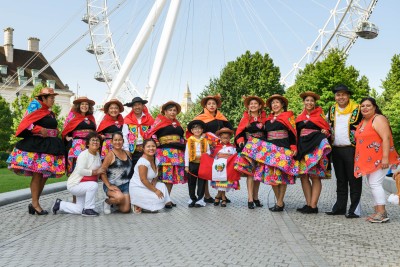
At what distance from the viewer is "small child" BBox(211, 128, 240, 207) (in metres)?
10.0

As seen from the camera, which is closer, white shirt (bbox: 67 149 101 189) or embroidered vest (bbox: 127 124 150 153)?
white shirt (bbox: 67 149 101 189)

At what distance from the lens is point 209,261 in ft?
17.4

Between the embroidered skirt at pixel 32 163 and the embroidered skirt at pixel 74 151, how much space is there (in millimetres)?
460

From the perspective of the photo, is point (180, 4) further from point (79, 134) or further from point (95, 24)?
point (95, 24)

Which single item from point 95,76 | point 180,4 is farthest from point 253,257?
point 95,76

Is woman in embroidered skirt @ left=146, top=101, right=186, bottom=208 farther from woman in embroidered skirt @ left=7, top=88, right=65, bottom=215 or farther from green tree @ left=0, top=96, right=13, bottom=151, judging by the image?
green tree @ left=0, top=96, right=13, bottom=151

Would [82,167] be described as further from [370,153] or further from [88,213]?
[370,153]

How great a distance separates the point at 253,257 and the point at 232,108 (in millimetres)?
35847

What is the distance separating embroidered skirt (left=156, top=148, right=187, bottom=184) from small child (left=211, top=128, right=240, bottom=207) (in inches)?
29.4

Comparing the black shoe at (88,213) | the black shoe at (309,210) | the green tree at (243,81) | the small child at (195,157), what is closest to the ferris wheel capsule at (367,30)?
the green tree at (243,81)

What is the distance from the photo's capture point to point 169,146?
9.88 meters

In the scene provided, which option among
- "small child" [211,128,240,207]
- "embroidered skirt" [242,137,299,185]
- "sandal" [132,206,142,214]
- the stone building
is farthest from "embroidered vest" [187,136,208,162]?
the stone building

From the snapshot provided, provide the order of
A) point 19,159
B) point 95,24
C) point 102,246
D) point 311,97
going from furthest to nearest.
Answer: point 95,24 → point 311,97 → point 19,159 → point 102,246

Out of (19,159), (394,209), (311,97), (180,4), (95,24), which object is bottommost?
(394,209)
